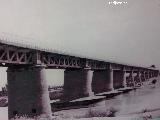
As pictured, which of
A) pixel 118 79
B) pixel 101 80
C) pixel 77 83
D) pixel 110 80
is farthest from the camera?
pixel 77 83

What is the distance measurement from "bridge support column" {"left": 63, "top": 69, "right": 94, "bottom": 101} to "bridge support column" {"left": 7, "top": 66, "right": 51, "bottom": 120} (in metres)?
1.36

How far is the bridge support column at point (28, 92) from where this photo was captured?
1491 centimetres

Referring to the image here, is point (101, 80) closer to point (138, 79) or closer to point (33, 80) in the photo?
point (138, 79)

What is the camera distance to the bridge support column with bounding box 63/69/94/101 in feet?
54.3

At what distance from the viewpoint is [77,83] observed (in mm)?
19281

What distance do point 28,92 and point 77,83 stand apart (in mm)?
4701

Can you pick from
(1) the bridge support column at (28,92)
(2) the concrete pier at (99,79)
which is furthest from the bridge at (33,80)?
(2) the concrete pier at (99,79)

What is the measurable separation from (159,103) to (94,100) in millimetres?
2904

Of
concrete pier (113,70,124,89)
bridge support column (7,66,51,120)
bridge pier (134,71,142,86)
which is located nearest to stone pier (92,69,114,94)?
concrete pier (113,70,124,89)

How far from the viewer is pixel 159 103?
49.5ft

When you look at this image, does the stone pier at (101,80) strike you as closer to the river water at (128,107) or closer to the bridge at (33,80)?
the bridge at (33,80)

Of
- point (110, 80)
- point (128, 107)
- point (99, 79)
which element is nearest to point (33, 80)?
point (128, 107)

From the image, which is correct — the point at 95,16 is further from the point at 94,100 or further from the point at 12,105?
the point at 12,105

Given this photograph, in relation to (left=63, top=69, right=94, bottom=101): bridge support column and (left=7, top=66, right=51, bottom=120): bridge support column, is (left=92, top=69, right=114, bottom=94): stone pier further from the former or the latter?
(left=7, top=66, right=51, bottom=120): bridge support column
